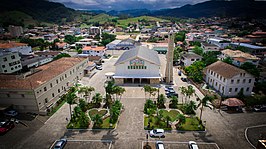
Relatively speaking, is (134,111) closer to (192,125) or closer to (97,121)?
(97,121)

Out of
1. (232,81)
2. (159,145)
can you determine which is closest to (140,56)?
(232,81)

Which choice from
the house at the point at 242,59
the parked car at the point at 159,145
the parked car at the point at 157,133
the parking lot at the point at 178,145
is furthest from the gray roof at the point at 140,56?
the house at the point at 242,59

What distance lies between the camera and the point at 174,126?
88.4ft

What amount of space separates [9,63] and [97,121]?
134 ft

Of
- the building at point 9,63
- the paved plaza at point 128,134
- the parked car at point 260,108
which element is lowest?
the paved plaza at point 128,134

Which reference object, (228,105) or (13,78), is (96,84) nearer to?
(13,78)

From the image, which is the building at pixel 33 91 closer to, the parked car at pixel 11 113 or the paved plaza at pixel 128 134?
the parked car at pixel 11 113

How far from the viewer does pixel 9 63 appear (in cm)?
4900

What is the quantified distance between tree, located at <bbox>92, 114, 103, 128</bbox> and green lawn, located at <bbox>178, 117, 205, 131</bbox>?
43.1 feet

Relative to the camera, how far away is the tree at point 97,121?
85.4 ft

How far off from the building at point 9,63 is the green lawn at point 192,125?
51539mm

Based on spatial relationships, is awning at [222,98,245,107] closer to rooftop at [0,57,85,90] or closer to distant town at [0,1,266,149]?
distant town at [0,1,266,149]

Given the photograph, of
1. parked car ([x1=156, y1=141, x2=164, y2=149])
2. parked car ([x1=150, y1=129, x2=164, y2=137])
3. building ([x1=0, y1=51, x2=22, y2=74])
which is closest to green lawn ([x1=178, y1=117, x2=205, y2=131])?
parked car ([x1=150, y1=129, x2=164, y2=137])

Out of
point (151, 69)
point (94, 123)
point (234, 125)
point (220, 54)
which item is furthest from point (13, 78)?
point (220, 54)
